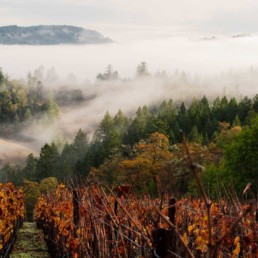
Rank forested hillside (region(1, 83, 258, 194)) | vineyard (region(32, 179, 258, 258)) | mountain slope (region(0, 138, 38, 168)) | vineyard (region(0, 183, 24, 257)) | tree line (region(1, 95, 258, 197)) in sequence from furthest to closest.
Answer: mountain slope (region(0, 138, 38, 168)) → forested hillside (region(1, 83, 258, 194)) → tree line (region(1, 95, 258, 197)) → vineyard (region(0, 183, 24, 257)) → vineyard (region(32, 179, 258, 258))

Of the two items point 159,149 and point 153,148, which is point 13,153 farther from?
point 159,149

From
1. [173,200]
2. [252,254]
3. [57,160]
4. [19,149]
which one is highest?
[173,200]

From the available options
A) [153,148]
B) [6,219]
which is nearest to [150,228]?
[6,219]

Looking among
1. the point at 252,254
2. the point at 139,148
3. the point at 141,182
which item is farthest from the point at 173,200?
the point at 139,148

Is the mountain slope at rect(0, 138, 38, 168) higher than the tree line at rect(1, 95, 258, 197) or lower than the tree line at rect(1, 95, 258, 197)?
lower

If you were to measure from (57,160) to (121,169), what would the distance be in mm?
51493

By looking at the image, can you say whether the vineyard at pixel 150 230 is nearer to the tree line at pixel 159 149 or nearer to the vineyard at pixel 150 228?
the vineyard at pixel 150 228

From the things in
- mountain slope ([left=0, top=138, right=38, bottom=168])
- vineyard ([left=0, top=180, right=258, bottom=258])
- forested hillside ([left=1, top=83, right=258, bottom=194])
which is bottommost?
mountain slope ([left=0, top=138, right=38, bottom=168])

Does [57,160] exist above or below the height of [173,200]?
below

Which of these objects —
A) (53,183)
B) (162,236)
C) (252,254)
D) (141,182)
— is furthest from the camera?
(53,183)

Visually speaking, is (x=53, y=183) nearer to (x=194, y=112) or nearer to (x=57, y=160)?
(x=57, y=160)

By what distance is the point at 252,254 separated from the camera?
5.40 metres

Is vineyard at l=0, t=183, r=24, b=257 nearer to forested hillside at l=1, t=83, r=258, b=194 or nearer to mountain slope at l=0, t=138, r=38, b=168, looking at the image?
forested hillside at l=1, t=83, r=258, b=194

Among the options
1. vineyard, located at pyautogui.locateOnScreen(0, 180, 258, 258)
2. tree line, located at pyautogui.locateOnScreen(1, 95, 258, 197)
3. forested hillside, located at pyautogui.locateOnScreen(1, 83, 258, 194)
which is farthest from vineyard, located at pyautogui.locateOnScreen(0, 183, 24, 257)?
forested hillside, located at pyautogui.locateOnScreen(1, 83, 258, 194)
